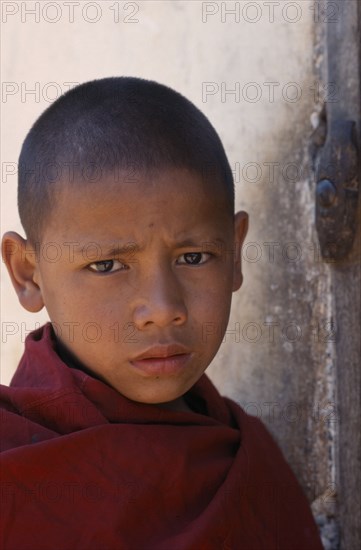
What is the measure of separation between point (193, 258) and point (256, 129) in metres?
0.76

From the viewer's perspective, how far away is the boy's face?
4.91ft

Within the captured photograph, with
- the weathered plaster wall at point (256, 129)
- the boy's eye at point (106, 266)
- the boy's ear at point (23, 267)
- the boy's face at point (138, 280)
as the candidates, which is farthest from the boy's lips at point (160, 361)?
the weathered plaster wall at point (256, 129)

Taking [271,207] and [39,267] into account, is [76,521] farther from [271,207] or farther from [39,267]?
[271,207]

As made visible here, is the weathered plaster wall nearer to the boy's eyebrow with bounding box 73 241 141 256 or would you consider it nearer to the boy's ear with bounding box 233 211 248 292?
the boy's ear with bounding box 233 211 248 292

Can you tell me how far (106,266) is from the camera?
5.05 ft

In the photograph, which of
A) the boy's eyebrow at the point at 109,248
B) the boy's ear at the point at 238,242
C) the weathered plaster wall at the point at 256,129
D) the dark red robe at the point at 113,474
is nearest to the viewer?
the dark red robe at the point at 113,474

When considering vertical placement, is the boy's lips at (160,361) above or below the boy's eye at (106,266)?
below

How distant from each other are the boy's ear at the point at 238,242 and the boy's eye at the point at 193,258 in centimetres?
21

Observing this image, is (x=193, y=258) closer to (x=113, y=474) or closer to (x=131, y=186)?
(x=131, y=186)

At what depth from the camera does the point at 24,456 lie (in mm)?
1393

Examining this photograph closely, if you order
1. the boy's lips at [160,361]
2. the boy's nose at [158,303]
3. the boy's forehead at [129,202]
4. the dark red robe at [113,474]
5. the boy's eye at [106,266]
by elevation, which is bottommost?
the dark red robe at [113,474]

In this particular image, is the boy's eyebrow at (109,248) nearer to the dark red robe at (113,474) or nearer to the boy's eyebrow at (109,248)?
the boy's eyebrow at (109,248)

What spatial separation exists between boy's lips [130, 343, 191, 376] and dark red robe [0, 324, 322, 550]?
3.1 inches

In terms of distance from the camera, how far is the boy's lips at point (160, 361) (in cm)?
151
